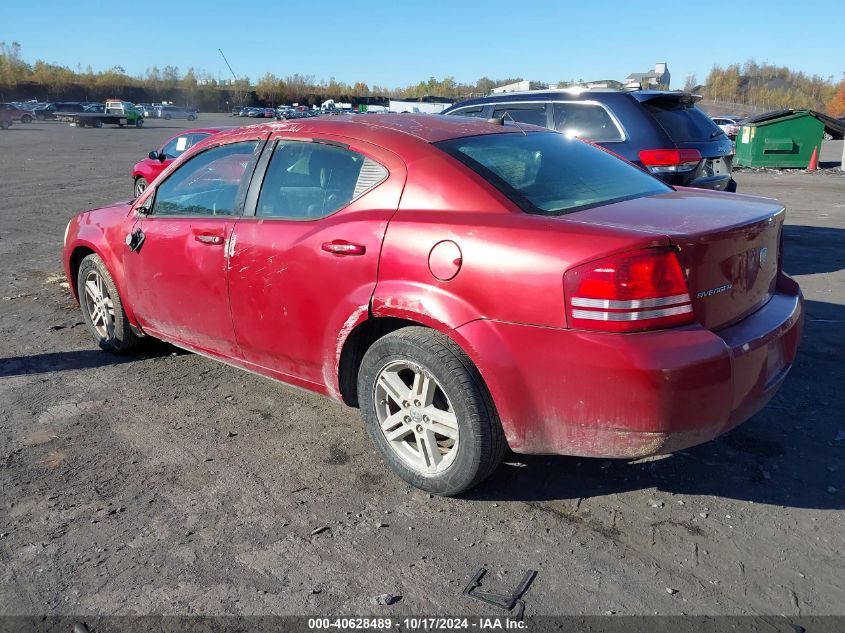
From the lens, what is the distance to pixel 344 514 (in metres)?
3.04

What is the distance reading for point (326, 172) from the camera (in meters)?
3.56

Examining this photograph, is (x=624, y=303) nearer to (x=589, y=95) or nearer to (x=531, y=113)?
(x=589, y=95)

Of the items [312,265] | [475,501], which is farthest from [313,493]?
[312,265]

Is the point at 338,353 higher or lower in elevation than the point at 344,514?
higher

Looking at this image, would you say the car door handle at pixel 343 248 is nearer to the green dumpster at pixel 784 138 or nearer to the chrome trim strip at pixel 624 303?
the chrome trim strip at pixel 624 303

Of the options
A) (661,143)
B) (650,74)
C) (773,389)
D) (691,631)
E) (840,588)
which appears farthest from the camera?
(650,74)

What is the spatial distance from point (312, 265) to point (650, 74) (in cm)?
1089

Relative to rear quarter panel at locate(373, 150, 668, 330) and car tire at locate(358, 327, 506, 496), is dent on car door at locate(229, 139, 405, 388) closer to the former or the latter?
rear quarter panel at locate(373, 150, 668, 330)

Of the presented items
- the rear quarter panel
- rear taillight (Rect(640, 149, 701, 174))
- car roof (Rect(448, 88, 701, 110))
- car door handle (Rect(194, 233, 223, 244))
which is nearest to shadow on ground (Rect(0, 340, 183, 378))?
car door handle (Rect(194, 233, 223, 244))

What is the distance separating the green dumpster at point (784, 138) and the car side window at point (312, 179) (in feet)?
75.1

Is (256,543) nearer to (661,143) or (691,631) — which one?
(691,631)

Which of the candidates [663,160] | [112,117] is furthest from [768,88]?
[663,160]

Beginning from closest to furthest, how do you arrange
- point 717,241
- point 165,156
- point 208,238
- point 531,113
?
point 717,241
point 208,238
point 531,113
point 165,156

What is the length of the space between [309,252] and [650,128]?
4.62m
